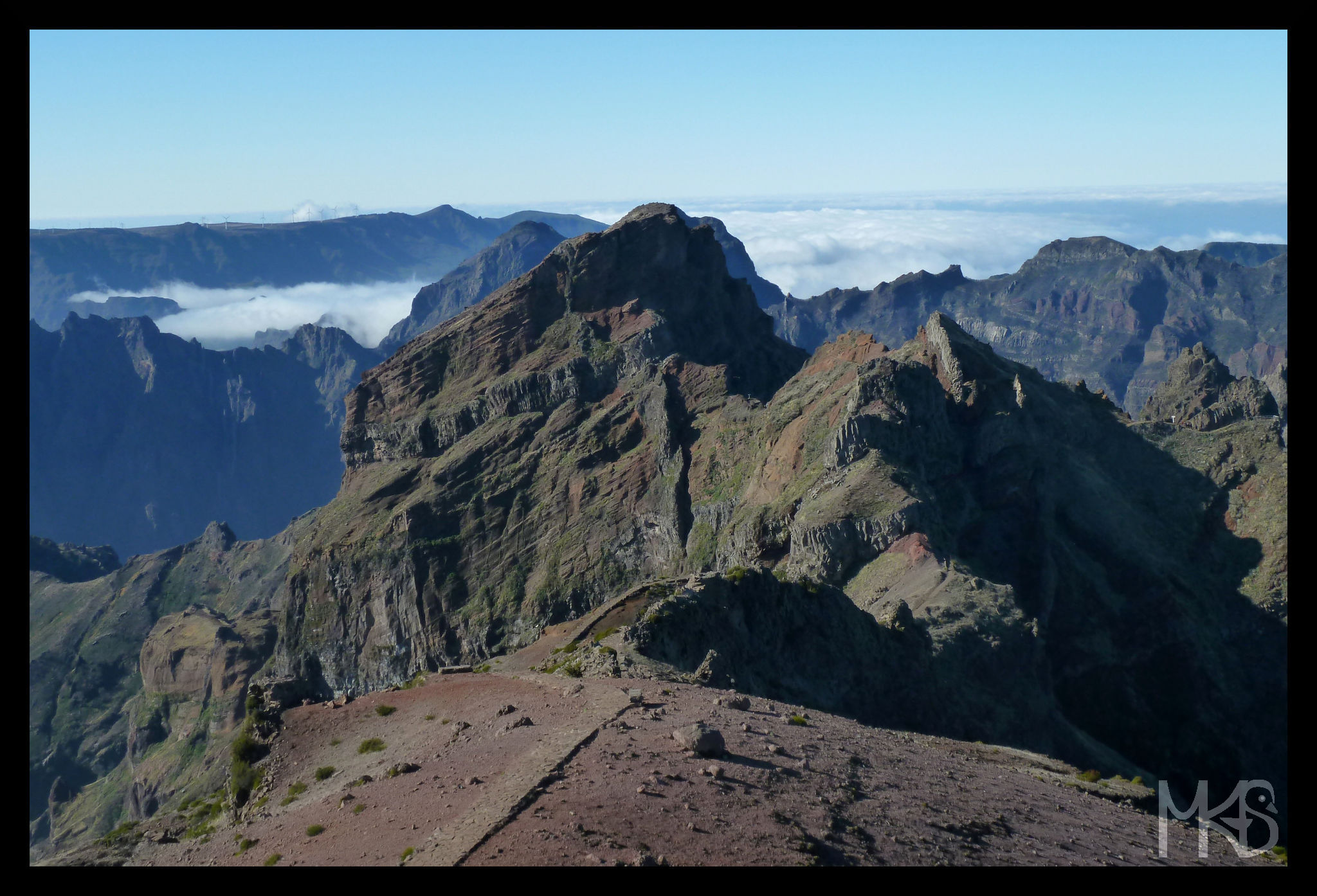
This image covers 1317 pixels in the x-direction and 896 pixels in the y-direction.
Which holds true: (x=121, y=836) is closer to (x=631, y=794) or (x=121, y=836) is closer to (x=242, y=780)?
(x=242, y=780)

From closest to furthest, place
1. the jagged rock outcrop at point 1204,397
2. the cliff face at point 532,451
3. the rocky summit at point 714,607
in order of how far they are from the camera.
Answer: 1. the rocky summit at point 714,607
2. the cliff face at point 532,451
3. the jagged rock outcrop at point 1204,397

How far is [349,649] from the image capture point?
→ 149875 mm

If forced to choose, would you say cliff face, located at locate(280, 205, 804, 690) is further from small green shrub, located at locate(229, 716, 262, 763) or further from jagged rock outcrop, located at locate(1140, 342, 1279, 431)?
small green shrub, located at locate(229, 716, 262, 763)

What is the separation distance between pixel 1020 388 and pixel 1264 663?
123 ft

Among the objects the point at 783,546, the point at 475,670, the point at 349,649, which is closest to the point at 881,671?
the point at 475,670

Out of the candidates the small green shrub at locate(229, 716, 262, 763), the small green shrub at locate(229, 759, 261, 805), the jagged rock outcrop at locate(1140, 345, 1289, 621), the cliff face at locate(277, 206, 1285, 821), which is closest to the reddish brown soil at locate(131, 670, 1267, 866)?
the small green shrub at locate(229, 759, 261, 805)

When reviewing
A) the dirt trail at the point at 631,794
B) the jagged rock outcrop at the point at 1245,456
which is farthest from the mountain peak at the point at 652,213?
the dirt trail at the point at 631,794

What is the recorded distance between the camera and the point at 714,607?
5519 centimetres

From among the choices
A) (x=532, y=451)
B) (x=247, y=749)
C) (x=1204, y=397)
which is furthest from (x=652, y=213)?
Answer: (x=247, y=749)

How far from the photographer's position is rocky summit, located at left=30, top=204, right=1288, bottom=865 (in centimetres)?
3075

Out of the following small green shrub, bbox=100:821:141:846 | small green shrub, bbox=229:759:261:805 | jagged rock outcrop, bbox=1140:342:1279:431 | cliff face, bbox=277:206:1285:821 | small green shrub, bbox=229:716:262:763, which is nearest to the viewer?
small green shrub, bbox=100:821:141:846

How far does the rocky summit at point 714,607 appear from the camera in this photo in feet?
101

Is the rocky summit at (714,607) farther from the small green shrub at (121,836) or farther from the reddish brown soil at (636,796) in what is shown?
the small green shrub at (121,836)
